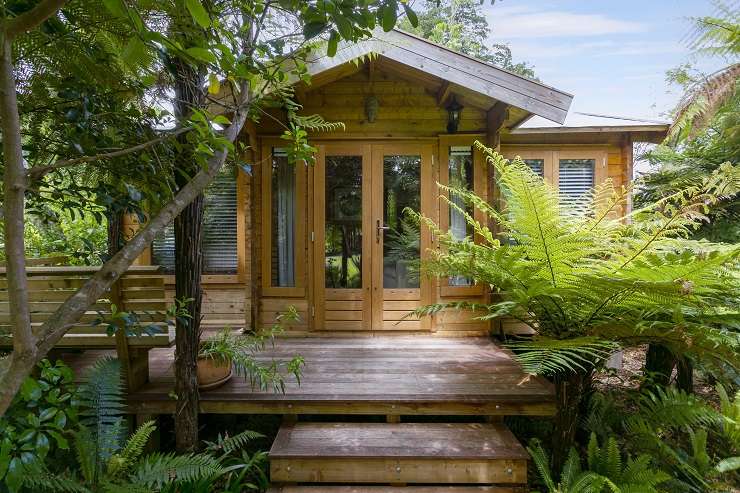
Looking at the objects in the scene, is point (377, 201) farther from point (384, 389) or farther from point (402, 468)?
point (402, 468)

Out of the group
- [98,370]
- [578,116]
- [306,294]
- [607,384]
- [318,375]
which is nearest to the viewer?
[98,370]

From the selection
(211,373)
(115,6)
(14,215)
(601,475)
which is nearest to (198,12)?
(115,6)

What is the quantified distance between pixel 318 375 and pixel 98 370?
4.25ft

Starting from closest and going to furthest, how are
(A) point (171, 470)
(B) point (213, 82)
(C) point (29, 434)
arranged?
(C) point (29, 434) < (B) point (213, 82) < (A) point (171, 470)

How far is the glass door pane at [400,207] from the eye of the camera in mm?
3750

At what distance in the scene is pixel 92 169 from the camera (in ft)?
5.78

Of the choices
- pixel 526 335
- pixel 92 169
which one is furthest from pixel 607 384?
pixel 92 169

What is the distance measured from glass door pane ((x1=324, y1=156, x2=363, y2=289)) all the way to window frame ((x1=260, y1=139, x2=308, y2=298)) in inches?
8.8

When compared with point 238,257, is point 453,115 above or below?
above

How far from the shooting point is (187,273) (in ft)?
6.69

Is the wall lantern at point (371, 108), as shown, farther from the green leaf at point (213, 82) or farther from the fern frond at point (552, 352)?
the fern frond at point (552, 352)

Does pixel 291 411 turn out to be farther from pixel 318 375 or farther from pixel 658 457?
pixel 658 457

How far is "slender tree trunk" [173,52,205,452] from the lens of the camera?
6.32 feet

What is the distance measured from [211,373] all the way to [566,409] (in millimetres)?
2088
